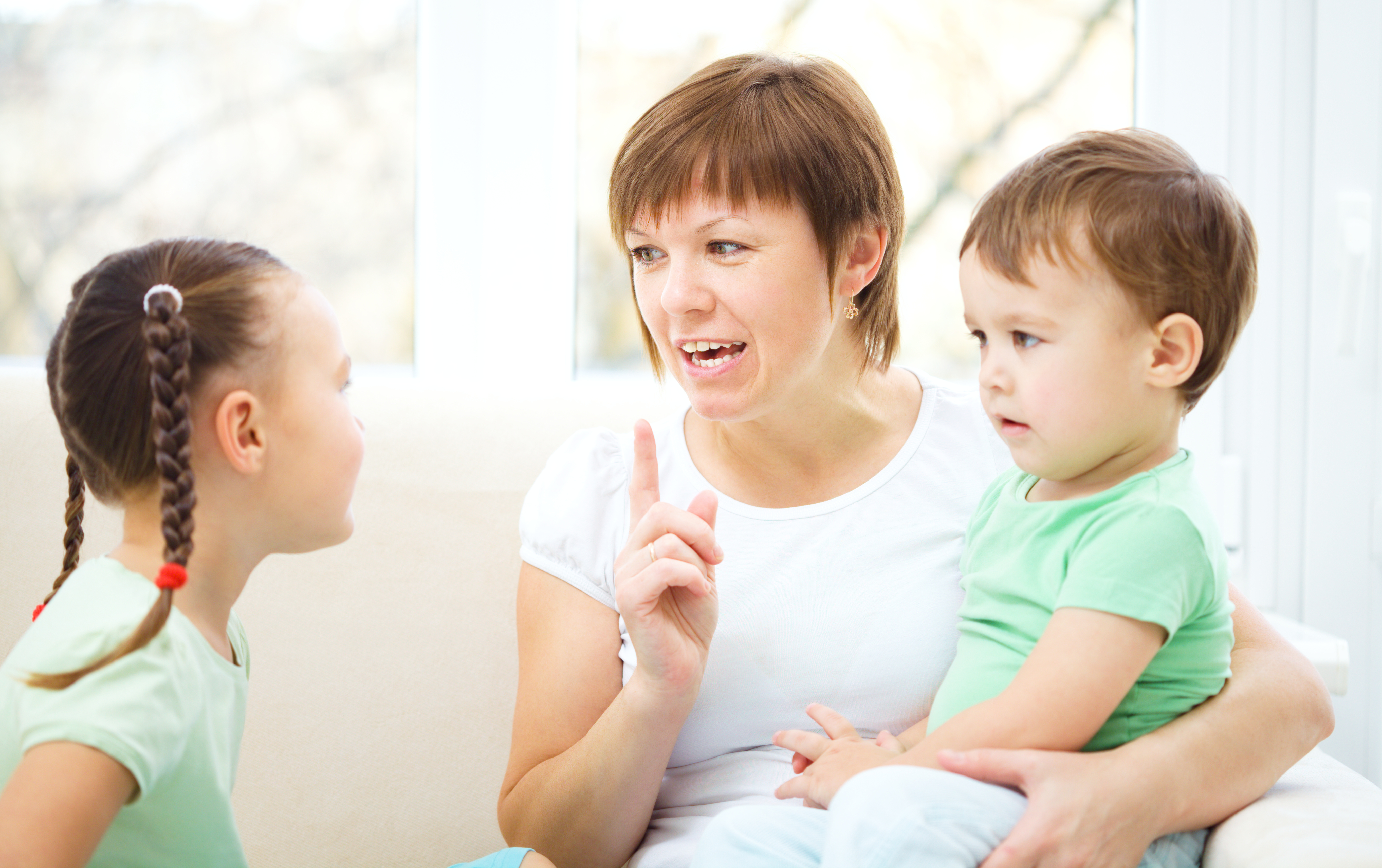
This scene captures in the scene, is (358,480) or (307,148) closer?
(358,480)

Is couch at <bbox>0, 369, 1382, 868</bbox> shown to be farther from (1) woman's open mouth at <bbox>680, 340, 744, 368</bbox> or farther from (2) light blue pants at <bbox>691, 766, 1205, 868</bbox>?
(2) light blue pants at <bbox>691, 766, 1205, 868</bbox>

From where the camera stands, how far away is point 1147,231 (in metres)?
0.99

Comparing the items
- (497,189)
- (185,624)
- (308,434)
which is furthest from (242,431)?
(497,189)

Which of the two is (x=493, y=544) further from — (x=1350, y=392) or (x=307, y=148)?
(x=1350, y=392)

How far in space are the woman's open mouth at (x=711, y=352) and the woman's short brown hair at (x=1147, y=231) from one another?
35 centimetres

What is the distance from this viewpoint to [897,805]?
2.89 ft

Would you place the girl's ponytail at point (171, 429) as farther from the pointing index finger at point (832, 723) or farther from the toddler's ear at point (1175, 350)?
the toddler's ear at point (1175, 350)

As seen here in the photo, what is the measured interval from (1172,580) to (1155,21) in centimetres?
178


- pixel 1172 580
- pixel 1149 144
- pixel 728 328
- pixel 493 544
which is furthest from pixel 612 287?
pixel 1172 580

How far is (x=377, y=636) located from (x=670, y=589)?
0.65 m

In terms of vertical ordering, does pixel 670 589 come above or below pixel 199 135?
below

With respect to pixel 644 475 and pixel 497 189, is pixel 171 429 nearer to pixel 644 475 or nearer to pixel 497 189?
pixel 644 475

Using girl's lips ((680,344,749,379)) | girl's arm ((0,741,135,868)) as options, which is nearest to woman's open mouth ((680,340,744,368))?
girl's lips ((680,344,749,379))

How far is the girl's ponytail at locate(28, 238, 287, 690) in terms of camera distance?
0.90m
